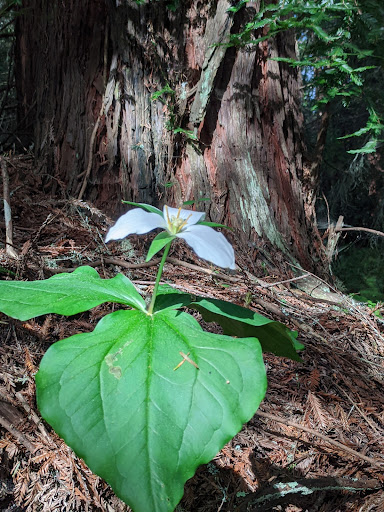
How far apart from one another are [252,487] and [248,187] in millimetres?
1965

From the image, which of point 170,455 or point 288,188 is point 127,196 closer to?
point 288,188

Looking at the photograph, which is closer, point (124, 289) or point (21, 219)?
point (124, 289)

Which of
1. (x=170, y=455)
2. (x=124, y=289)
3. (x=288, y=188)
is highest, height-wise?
(x=288, y=188)

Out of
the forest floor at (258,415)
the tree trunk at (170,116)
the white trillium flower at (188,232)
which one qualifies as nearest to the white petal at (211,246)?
the white trillium flower at (188,232)

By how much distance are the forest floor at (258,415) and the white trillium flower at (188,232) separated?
A: 2.02ft

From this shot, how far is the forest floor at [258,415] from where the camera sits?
1.00 metres

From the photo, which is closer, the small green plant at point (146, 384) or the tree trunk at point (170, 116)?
the small green plant at point (146, 384)

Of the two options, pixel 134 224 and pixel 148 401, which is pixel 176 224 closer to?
pixel 134 224

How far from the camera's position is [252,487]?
3.53 ft

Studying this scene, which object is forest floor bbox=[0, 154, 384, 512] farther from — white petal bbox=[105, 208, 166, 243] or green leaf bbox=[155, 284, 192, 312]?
white petal bbox=[105, 208, 166, 243]

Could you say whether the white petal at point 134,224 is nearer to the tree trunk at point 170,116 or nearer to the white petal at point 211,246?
the white petal at point 211,246

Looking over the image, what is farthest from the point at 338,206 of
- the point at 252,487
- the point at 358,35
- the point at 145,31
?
the point at 252,487

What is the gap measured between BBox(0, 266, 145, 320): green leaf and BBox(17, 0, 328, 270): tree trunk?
1.54 meters

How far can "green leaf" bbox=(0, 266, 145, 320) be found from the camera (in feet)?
2.84
